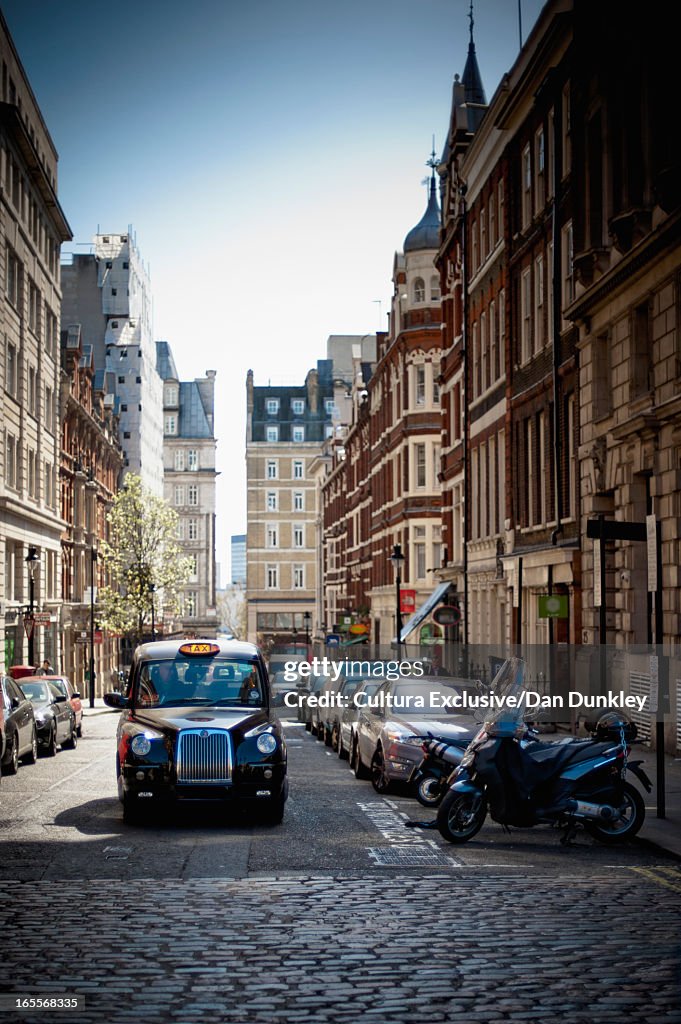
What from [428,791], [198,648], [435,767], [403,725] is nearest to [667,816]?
[435,767]

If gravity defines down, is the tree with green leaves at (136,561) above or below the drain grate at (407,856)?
above

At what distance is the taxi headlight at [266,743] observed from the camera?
48.6ft

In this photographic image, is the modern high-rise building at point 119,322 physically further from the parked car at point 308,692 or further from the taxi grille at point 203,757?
the taxi grille at point 203,757

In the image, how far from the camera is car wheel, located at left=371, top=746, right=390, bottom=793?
1803 cm

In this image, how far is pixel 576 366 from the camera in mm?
31281

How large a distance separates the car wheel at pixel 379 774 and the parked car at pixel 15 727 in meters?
5.38

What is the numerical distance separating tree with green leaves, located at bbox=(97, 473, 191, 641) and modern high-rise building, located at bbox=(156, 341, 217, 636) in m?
78.4

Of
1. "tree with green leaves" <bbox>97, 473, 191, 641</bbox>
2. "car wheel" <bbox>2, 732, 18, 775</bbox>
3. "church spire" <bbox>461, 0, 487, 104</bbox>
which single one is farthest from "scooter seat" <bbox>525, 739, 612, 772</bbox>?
"tree with green leaves" <bbox>97, 473, 191, 641</bbox>

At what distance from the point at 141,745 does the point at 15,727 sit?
311 inches

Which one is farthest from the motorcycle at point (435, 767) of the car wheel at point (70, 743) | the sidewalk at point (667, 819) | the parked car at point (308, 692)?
the parked car at point (308, 692)

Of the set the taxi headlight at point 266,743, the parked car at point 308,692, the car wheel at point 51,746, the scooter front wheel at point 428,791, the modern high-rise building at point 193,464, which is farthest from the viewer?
the modern high-rise building at point 193,464

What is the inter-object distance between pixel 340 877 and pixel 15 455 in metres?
42.6

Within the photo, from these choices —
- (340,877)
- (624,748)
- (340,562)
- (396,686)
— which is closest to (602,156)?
(396,686)

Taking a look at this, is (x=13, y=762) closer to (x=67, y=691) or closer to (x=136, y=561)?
(x=67, y=691)
